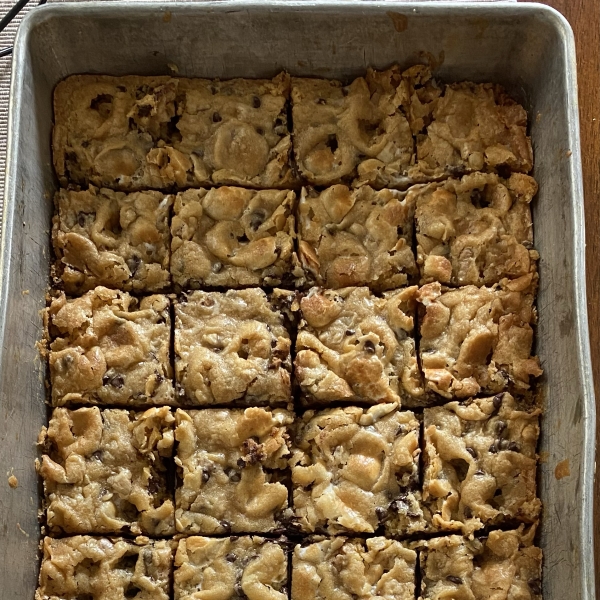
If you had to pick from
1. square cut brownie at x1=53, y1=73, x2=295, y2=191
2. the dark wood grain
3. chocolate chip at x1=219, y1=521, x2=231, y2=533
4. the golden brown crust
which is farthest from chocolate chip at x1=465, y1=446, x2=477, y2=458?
square cut brownie at x1=53, y1=73, x2=295, y2=191

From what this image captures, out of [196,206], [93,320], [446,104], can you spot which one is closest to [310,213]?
[196,206]

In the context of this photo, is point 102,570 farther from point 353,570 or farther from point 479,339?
point 479,339

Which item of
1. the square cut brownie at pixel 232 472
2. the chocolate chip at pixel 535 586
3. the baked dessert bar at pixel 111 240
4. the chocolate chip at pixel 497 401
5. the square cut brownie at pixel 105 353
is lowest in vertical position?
the chocolate chip at pixel 535 586

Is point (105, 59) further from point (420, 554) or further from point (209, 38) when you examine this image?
point (420, 554)

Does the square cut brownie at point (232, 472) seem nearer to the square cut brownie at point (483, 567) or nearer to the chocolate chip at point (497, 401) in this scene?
the square cut brownie at point (483, 567)

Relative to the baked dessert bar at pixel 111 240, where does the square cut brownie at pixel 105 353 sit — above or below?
below

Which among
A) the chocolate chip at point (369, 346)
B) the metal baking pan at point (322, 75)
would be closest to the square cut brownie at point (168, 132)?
the metal baking pan at point (322, 75)

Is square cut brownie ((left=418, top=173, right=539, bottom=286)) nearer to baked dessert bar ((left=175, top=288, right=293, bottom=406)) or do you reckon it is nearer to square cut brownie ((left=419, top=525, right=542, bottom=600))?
baked dessert bar ((left=175, top=288, right=293, bottom=406))

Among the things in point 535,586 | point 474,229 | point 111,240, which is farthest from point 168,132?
point 535,586
